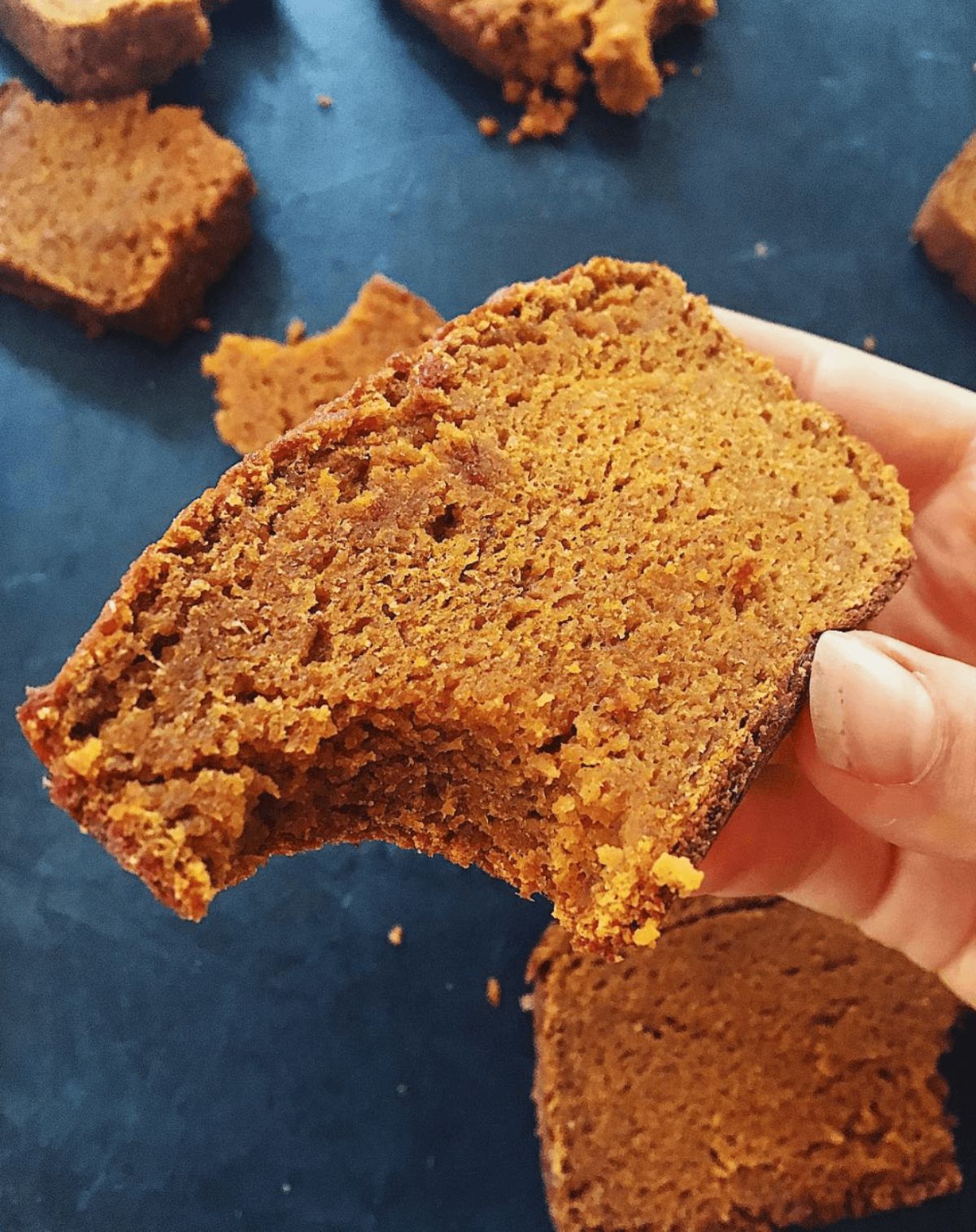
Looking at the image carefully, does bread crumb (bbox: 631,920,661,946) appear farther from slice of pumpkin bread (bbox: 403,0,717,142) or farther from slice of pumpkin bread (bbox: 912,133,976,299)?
slice of pumpkin bread (bbox: 403,0,717,142)

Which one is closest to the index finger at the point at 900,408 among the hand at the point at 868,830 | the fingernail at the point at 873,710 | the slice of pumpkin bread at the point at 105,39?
the hand at the point at 868,830

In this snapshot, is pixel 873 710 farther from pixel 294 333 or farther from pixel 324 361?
pixel 294 333

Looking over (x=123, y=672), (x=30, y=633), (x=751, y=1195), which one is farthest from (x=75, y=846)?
(x=751, y=1195)

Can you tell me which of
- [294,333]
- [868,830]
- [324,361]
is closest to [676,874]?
[868,830]

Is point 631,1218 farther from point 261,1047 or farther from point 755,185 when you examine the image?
point 755,185

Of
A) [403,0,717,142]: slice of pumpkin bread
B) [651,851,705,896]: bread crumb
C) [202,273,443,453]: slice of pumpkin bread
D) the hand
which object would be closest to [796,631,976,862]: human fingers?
[651,851,705,896]: bread crumb

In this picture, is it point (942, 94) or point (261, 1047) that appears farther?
point (942, 94)

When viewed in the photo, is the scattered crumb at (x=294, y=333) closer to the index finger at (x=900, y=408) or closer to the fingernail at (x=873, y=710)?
the index finger at (x=900, y=408)
